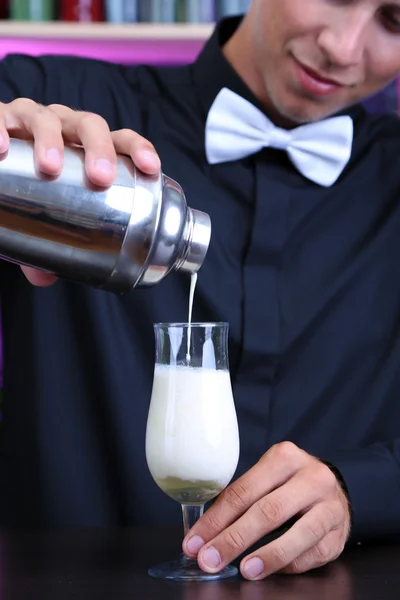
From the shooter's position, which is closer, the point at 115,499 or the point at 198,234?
the point at 198,234

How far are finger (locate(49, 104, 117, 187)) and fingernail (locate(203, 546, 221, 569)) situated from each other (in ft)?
1.39

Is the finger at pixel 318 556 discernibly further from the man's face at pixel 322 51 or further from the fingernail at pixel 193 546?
the man's face at pixel 322 51

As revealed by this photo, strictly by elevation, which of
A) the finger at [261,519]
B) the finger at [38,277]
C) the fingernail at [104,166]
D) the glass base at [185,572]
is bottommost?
the glass base at [185,572]

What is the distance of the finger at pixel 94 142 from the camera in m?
1.04

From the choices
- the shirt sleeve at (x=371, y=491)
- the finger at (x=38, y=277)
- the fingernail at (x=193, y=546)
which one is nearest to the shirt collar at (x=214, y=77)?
the finger at (x=38, y=277)

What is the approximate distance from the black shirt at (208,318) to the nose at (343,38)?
287 mm

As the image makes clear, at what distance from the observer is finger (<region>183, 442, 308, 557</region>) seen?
3.59 ft

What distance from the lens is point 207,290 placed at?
170 centimetres

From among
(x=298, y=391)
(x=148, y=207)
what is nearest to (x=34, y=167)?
(x=148, y=207)

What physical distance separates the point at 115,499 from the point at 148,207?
0.79 meters

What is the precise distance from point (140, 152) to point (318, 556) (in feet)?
1.67

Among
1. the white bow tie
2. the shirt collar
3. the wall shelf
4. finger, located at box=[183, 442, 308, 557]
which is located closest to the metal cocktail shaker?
finger, located at box=[183, 442, 308, 557]

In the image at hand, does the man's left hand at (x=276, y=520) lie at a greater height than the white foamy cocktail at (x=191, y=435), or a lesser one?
lesser

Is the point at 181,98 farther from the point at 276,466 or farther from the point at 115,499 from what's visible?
the point at 276,466
